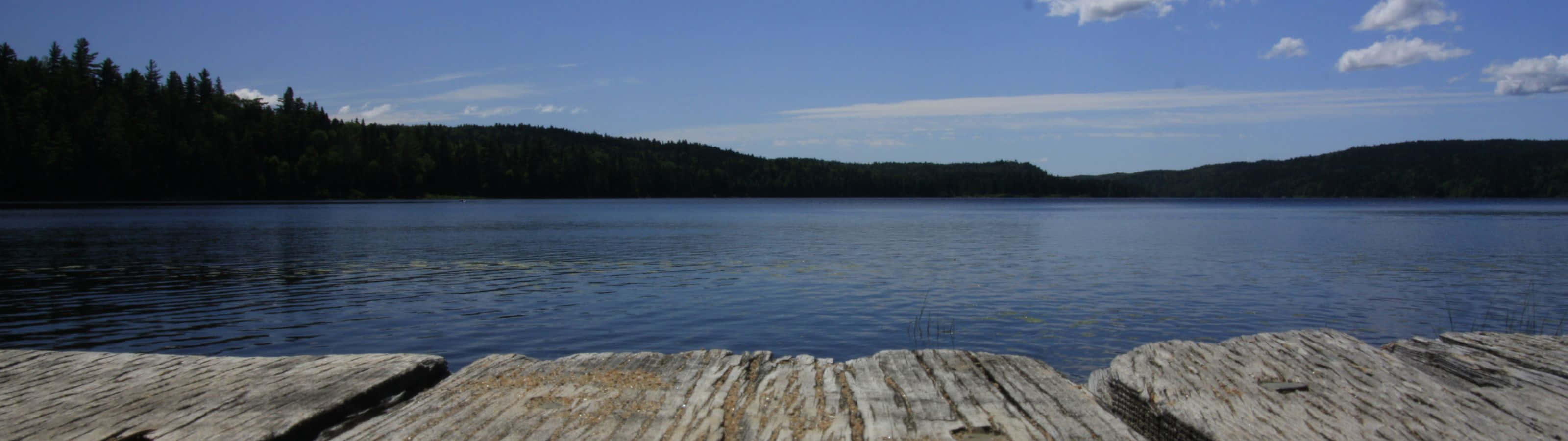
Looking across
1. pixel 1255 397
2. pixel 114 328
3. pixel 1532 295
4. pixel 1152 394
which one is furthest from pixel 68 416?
pixel 1532 295

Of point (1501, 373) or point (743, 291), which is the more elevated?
point (1501, 373)

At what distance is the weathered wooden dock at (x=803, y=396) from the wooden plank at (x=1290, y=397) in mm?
16

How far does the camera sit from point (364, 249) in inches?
1791

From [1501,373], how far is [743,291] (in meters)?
21.4

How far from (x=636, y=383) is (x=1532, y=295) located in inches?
1206

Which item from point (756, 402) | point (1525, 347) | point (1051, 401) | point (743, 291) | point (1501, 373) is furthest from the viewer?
point (743, 291)

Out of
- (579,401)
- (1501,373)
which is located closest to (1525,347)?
(1501,373)

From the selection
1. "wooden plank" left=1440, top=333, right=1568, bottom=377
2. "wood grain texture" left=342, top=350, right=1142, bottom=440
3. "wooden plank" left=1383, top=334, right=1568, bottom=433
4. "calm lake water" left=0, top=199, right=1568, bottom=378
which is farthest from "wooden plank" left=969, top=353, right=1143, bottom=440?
"calm lake water" left=0, top=199, right=1568, bottom=378

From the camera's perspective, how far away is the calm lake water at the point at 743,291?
719 inches

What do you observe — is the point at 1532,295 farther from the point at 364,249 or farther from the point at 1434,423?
the point at 364,249

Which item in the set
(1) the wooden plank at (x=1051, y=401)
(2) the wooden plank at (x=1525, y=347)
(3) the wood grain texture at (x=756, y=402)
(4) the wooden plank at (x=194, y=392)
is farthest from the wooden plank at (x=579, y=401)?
(2) the wooden plank at (x=1525, y=347)

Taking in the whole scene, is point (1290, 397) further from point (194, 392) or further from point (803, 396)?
point (194, 392)

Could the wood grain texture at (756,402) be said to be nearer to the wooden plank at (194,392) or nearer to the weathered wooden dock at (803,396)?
the weathered wooden dock at (803,396)

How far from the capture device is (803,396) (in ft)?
16.1
